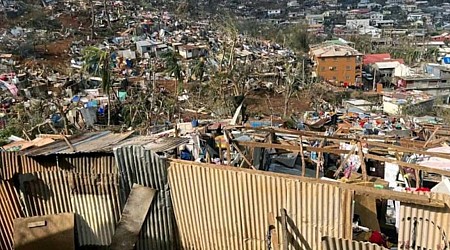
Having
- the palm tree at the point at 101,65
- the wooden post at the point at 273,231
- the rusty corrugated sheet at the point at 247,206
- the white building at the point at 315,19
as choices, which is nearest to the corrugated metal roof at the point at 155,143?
the rusty corrugated sheet at the point at 247,206

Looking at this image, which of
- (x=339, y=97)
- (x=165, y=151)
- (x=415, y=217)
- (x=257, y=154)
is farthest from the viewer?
(x=339, y=97)

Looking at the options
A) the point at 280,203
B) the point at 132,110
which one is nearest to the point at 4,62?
the point at 132,110

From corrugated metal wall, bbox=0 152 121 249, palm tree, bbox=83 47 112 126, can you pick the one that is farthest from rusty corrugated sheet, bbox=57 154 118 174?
palm tree, bbox=83 47 112 126

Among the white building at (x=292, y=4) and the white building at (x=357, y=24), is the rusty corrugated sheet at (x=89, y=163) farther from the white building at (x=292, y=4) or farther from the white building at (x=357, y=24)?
the white building at (x=292, y=4)

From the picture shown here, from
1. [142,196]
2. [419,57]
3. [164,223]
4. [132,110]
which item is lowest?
[419,57]

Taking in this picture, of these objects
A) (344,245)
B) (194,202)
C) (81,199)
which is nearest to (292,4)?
(81,199)

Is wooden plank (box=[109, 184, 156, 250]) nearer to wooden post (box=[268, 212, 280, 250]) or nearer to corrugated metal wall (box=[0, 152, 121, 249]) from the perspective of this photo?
corrugated metal wall (box=[0, 152, 121, 249])

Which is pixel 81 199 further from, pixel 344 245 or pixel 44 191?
pixel 344 245

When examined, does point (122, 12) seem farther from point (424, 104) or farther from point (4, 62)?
point (424, 104)
